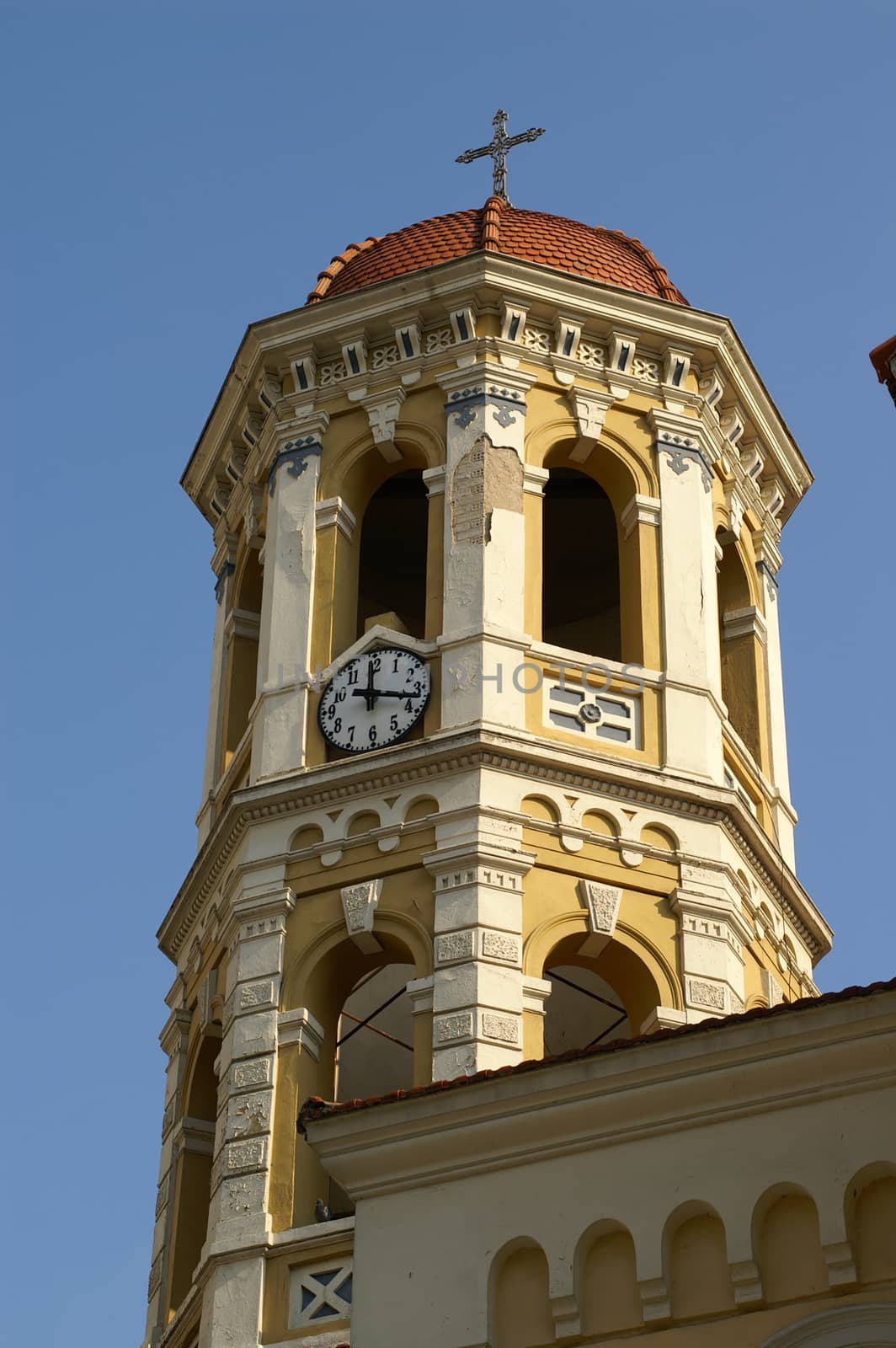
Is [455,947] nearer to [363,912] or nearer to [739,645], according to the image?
[363,912]

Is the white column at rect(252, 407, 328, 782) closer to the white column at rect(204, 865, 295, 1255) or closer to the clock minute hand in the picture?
the clock minute hand

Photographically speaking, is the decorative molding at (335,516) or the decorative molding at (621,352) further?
the decorative molding at (621,352)

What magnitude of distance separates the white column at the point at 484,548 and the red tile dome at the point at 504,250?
2066mm

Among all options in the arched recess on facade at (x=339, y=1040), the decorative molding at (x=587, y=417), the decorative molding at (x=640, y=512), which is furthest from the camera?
the decorative molding at (x=587, y=417)

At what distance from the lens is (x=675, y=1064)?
15.9 m

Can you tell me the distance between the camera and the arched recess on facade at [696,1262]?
1538cm

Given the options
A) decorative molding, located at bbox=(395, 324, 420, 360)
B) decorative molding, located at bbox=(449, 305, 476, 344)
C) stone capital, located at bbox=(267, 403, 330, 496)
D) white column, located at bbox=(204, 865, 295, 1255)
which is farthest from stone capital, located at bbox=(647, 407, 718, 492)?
white column, located at bbox=(204, 865, 295, 1255)

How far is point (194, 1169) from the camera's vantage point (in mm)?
26031

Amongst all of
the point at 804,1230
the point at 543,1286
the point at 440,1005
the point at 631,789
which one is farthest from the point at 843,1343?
the point at 631,789

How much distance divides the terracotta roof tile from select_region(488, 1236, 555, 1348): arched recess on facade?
3.15 ft

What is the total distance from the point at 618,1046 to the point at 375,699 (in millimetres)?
10701

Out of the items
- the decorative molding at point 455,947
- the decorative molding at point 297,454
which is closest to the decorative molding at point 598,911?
the decorative molding at point 455,947

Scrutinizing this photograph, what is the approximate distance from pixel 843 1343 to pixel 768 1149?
1.15 meters

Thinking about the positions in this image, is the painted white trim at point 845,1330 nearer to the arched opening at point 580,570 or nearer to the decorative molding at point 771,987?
the decorative molding at point 771,987
